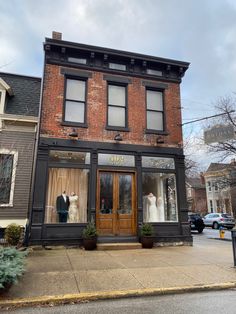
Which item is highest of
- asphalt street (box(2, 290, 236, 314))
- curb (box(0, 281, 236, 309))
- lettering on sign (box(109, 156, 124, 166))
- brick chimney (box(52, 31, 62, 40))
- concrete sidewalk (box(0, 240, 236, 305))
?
brick chimney (box(52, 31, 62, 40))

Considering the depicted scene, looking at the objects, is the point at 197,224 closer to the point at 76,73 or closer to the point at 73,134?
the point at 73,134

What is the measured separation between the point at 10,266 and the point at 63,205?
5.41 m

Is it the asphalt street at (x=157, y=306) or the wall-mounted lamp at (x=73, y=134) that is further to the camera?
the wall-mounted lamp at (x=73, y=134)

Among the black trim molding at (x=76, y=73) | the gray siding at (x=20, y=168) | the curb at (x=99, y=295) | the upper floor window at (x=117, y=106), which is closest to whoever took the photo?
Result: the curb at (x=99, y=295)

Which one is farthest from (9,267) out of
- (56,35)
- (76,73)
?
(56,35)

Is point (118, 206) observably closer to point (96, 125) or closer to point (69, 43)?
point (96, 125)

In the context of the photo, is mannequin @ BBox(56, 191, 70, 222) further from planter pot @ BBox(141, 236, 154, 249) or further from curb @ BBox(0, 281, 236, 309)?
curb @ BBox(0, 281, 236, 309)

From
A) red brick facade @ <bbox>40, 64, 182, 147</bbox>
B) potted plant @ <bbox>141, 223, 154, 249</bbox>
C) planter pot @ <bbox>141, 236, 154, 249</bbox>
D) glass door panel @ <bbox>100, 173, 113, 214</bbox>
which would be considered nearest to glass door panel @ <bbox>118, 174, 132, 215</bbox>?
glass door panel @ <bbox>100, 173, 113, 214</bbox>

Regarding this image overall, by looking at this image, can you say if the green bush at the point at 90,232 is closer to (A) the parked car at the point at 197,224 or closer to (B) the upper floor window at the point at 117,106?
(B) the upper floor window at the point at 117,106

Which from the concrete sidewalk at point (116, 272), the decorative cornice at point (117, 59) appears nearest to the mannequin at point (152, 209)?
the concrete sidewalk at point (116, 272)

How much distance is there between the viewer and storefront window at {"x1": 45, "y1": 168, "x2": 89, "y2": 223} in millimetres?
10305

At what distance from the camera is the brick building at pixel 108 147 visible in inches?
412

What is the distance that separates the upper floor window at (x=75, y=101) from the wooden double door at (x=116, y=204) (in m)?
2.55

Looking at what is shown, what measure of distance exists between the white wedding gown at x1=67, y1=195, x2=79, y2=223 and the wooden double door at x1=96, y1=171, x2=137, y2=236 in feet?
2.73
